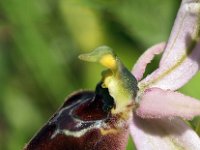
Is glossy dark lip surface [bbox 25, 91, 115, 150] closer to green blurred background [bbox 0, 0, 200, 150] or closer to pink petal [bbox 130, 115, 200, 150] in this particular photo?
pink petal [bbox 130, 115, 200, 150]

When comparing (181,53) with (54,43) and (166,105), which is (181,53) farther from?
(54,43)

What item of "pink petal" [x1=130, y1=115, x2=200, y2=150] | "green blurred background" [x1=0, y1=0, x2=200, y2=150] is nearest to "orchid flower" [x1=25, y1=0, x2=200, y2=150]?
"pink petal" [x1=130, y1=115, x2=200, y2=150]

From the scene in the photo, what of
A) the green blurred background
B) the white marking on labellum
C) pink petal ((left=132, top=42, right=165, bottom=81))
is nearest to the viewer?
the white marking on labellum

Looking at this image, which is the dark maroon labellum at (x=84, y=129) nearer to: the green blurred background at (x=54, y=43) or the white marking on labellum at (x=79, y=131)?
the white marking on labellum at (x=79, y=131)

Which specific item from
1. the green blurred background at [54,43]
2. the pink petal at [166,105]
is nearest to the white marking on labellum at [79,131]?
the pink petal at [166,105]

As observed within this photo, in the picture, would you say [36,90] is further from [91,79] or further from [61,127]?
[61,127]

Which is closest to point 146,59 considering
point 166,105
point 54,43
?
point 166,105
